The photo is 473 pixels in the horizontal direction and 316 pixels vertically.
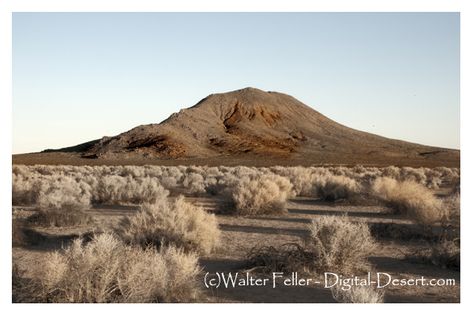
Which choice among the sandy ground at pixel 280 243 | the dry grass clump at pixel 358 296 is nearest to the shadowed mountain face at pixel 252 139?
the sandy ground at pixel 280 243

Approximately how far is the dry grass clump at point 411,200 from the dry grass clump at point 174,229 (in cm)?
600

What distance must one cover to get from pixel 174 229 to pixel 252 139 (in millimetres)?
86707

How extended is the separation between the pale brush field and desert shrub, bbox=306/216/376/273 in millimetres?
20

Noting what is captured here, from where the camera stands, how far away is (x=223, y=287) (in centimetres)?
798

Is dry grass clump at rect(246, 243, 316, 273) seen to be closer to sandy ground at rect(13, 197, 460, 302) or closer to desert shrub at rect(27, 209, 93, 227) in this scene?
sandy ground at rect(13, 197, 460, 302)

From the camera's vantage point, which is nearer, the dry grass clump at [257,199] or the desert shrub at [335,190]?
the dry grass clump at [257,199]

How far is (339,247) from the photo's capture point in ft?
29.7

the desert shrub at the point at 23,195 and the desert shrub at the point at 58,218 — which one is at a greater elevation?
the desert shrub at the point at 23,195

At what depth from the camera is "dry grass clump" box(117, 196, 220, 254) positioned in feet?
33.8

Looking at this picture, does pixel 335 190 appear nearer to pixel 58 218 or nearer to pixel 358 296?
pixel 58 218

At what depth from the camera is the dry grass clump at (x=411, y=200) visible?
13792 mm

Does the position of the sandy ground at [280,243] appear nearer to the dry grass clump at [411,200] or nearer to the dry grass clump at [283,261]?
the dry grass clump at [283,261]

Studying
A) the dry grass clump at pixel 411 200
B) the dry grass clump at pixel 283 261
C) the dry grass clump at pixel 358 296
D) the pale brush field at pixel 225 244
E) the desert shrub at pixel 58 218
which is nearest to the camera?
the dry grass clump at pixel 358 296

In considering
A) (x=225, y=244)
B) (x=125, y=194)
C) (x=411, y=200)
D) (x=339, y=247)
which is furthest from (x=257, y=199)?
(x=339, y=247)
